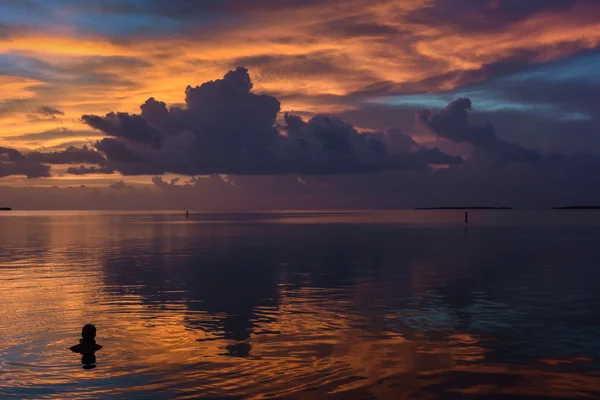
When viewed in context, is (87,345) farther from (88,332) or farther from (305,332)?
(305,332)

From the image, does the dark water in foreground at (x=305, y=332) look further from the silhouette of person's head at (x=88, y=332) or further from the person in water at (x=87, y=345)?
the silhouette of person's head at (x=88, y=332)

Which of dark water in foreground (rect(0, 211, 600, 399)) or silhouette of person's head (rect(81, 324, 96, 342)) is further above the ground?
silhouette of person's head (rect(81, 324, 96, 342))

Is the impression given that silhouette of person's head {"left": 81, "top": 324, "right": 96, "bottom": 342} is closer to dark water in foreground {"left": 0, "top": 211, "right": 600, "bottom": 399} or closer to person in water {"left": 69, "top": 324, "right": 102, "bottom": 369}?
person in water {"left": 69, "top": 324, "right": 102, "bottom": 369}

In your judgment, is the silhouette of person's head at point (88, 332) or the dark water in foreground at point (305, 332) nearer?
the dark water in foreground at point (305, 332)

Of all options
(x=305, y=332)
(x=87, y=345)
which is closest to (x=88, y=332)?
(x=87, y=345)

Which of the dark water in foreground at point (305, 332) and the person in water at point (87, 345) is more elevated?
the person in water at point (87, 345)

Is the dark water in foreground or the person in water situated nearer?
the dark water in foreground

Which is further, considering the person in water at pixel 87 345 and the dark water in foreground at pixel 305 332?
the person in water at pixel 87 345

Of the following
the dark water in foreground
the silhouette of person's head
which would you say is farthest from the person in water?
the dark water in foreground

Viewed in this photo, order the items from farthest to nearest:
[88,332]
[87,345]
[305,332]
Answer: [305,332] < [87,345] < [88,332]

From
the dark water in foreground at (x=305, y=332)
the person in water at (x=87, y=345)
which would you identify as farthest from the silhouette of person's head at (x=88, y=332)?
the dark water in foreground at (x=305, y=332)

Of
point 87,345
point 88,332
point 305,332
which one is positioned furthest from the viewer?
point 305,332

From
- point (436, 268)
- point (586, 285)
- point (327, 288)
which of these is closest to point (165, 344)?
point (327, 288)

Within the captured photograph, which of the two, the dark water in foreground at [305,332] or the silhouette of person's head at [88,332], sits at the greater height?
the silhouette of person's head at [88,332]
